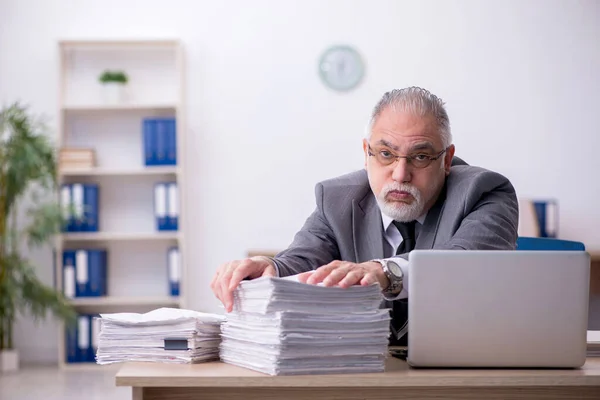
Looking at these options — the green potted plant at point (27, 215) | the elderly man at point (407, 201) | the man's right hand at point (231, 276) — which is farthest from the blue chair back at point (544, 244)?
the green potted plant at point (27, 215)

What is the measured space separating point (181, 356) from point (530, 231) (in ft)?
13.7

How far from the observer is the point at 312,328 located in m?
1.29

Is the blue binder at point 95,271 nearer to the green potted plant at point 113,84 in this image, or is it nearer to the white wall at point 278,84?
the white wall at point 278,84

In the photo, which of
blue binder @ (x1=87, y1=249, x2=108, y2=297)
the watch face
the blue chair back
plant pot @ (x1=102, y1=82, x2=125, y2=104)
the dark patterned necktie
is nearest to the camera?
the watch face

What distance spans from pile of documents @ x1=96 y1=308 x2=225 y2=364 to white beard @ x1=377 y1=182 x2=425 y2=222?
61 cm

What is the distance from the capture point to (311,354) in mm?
1287

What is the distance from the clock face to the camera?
571cm

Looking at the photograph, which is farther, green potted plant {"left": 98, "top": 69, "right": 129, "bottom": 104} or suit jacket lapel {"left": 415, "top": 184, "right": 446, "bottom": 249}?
green potted plant {"left": 98, "top": 69, "right": 129, "bottom": 104}

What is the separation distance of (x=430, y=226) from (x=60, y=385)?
3441 mm

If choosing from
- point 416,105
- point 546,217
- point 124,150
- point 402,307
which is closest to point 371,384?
point 402,307

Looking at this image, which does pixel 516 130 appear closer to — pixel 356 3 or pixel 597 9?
pixel 597 9

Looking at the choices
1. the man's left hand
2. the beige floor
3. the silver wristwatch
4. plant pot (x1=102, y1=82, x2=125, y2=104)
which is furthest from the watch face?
plant pot (x1=102, y1=82, x2=125, y2=104)

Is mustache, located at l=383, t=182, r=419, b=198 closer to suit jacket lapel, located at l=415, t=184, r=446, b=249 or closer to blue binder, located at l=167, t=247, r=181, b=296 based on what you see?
suit jacket lapel, located at l=415, t=184, r=446, b=249

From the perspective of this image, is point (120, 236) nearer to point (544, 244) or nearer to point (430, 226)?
point (544, 244)
